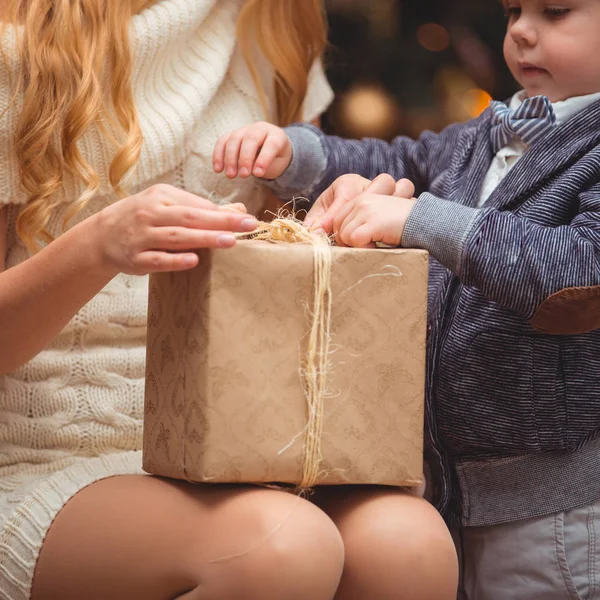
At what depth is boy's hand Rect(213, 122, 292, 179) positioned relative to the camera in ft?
3.57

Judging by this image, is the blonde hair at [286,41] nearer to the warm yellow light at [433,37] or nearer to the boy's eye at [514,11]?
the boy's eye at [514,11]

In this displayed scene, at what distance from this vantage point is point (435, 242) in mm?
923

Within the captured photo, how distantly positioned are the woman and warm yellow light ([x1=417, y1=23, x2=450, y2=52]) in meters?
0.70

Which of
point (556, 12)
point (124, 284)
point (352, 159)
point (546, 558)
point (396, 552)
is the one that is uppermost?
point (556, 12)

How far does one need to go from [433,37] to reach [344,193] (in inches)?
42.6

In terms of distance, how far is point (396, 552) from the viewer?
2.71ft

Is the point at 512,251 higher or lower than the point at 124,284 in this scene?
higher

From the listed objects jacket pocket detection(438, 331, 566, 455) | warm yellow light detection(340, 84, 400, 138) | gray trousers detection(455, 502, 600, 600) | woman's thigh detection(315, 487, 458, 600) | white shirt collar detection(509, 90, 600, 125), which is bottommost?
gray trousers detection(455, 502, 600, 600)

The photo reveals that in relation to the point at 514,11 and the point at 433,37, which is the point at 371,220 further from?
the point at 433,37

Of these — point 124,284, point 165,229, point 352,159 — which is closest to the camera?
point 165,229

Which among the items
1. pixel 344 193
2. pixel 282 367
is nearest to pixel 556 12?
pixel 344 193

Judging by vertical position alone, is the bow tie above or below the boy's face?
below

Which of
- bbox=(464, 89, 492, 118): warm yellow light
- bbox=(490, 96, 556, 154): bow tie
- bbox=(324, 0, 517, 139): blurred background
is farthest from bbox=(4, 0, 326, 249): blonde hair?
bbox=(464, 89, 492, 118): warm yellow light

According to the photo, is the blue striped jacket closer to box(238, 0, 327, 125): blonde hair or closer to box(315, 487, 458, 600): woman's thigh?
box(315, 487, 458, 600): woman's thigh
